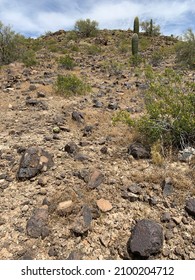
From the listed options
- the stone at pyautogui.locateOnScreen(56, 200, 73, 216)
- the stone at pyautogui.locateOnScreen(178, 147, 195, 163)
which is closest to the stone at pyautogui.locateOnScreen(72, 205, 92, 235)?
the stone at pyautogui.locateOnScreen(56, 200, 73, 216)

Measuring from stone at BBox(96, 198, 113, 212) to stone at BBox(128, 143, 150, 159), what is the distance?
1.35m

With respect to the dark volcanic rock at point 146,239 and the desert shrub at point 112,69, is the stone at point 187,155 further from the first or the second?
the desert shrub at point 112,69

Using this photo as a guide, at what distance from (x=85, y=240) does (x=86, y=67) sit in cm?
1261

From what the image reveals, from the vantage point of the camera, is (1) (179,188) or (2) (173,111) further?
(2) (173,111)

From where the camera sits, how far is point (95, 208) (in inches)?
141

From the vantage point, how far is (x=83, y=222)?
3.33m

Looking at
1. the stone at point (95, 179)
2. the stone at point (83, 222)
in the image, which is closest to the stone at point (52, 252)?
the stone at point (83, 222)

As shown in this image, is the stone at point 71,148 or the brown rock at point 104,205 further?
the stone at point 71,148

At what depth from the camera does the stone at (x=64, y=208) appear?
137 inches

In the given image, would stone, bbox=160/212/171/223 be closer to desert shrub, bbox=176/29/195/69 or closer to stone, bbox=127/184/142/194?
stone, bbox=127/184/142/194

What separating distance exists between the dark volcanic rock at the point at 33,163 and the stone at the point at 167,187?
6.31 feet
